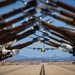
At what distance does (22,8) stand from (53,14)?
3111mm

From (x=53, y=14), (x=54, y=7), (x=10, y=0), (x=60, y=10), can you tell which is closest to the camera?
(x=10, y=0)

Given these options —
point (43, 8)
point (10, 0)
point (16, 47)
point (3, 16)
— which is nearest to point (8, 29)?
point (3, 16)

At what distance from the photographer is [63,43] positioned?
2619 centimetres

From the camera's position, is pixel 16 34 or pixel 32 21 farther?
pixel 16 34

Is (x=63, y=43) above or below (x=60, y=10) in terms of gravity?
below

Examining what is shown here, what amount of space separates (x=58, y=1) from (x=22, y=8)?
281 cm

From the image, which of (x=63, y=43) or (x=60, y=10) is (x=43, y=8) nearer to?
(x=60, y=10)

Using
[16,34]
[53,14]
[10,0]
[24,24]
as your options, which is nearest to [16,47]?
[16,34]

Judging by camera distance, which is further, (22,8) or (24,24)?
(24,24)

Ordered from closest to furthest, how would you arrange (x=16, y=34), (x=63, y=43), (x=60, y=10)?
1. (x=60, y=10)
2. (x=16, y=34)
3. (x=63, y=43)

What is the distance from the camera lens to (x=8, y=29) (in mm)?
18656

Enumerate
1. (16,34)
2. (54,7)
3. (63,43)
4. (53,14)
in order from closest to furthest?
(54,7) < (53,14) < (16,34) < (63,43)

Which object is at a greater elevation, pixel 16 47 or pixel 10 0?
pixel 10 0

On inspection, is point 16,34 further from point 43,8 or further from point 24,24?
point 43,8
